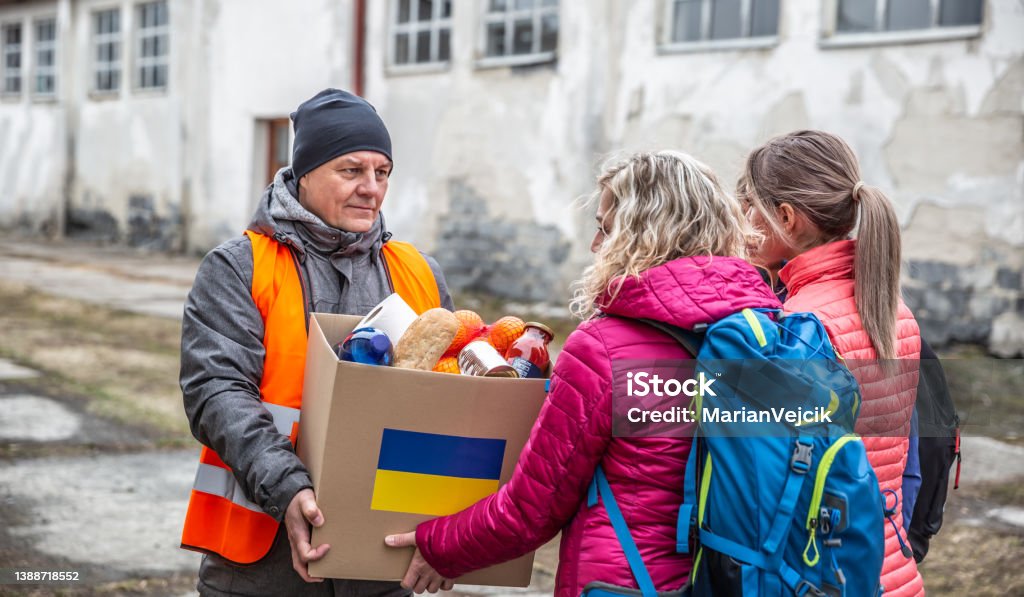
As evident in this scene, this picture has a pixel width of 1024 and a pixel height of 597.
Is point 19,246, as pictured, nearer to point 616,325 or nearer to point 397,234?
point 397,234

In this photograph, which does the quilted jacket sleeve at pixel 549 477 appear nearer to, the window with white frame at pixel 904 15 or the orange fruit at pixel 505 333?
the orange fruit at pixel 505 333

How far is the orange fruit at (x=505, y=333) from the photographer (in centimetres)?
215

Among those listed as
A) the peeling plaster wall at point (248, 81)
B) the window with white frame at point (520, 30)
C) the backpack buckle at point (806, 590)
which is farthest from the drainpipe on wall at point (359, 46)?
the backpack buckle at point (806, 590)

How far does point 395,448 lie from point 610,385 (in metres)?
0.45

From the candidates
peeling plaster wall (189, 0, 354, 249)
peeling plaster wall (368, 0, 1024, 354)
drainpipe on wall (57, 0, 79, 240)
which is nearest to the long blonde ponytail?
peeling plaster wall (368, 0, 1024, 354)

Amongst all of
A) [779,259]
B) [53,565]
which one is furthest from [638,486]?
[53,565]

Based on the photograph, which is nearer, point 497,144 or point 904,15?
point 904,15

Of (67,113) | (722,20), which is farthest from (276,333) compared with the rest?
(67,113)

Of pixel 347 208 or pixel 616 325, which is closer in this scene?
pixel 616 325

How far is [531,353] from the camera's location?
6.79 ft

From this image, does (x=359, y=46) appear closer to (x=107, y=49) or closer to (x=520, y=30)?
(x=520, y=30)

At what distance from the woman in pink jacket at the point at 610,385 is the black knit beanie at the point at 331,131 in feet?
2.18

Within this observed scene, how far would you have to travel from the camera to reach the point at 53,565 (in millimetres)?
3742

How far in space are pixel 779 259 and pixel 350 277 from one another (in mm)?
1000
